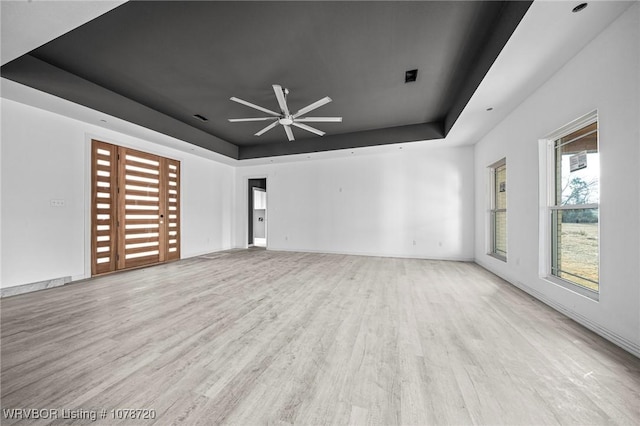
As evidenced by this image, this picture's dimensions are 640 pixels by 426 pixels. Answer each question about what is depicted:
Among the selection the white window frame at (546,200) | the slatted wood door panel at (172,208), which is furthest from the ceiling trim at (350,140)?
the white window frame at (546,200)

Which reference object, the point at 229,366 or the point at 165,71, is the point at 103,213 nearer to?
the point at 165,71

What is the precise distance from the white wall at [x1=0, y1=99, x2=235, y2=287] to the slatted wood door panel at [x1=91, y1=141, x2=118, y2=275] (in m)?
0.10

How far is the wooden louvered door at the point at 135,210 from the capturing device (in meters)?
4.33

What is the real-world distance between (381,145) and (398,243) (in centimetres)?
247

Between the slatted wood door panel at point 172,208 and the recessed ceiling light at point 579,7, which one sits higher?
the recessed ceiling light at point 579,7

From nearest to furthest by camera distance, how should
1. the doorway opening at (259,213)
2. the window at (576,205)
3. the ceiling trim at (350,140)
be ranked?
the window at (576,205) < the ceiling trim at (350,140) < the doorway opening at (259,213)

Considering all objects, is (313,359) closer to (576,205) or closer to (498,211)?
(576,205)

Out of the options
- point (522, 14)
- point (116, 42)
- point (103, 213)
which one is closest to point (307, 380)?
point (522, 14)

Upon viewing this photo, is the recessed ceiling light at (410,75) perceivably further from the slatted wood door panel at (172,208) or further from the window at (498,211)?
the slatted wood door panel at (172,208)

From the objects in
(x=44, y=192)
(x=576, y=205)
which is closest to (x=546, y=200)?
(x=576, y=205)

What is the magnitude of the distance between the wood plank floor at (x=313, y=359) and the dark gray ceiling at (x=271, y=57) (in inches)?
105

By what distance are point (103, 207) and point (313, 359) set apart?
190 inches

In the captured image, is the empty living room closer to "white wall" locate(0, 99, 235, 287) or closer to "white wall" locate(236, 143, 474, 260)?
"white wall" locate(0, 99, 235, 287)

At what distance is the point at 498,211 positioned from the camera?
463cm
